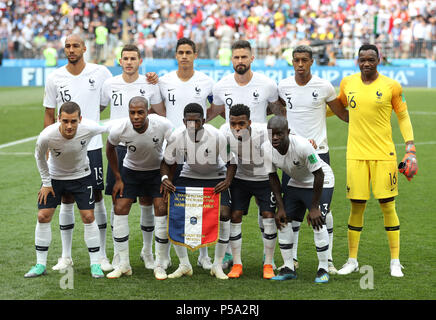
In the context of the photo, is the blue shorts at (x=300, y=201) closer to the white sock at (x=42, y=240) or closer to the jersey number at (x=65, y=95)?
the white sock at (x=42, y=240)

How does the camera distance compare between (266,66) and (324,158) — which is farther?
(266,66)

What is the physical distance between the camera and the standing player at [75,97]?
7598 mm

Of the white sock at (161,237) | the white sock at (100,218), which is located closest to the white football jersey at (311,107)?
the white sock at (161,237)

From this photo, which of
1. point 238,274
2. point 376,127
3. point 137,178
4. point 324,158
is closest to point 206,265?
point 238,274

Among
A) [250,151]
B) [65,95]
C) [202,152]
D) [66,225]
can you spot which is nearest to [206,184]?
[202,152]

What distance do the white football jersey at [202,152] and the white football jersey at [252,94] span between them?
56cm

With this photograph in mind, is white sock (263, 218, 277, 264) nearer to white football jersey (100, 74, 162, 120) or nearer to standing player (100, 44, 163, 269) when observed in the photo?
standing player (100, 44, 163, 269)

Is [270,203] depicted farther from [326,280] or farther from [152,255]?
[152,255]

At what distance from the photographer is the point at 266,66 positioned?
28891 millimetres

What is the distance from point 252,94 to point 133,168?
147cm

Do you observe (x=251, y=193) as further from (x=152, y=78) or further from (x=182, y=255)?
(x=152, y=78)
